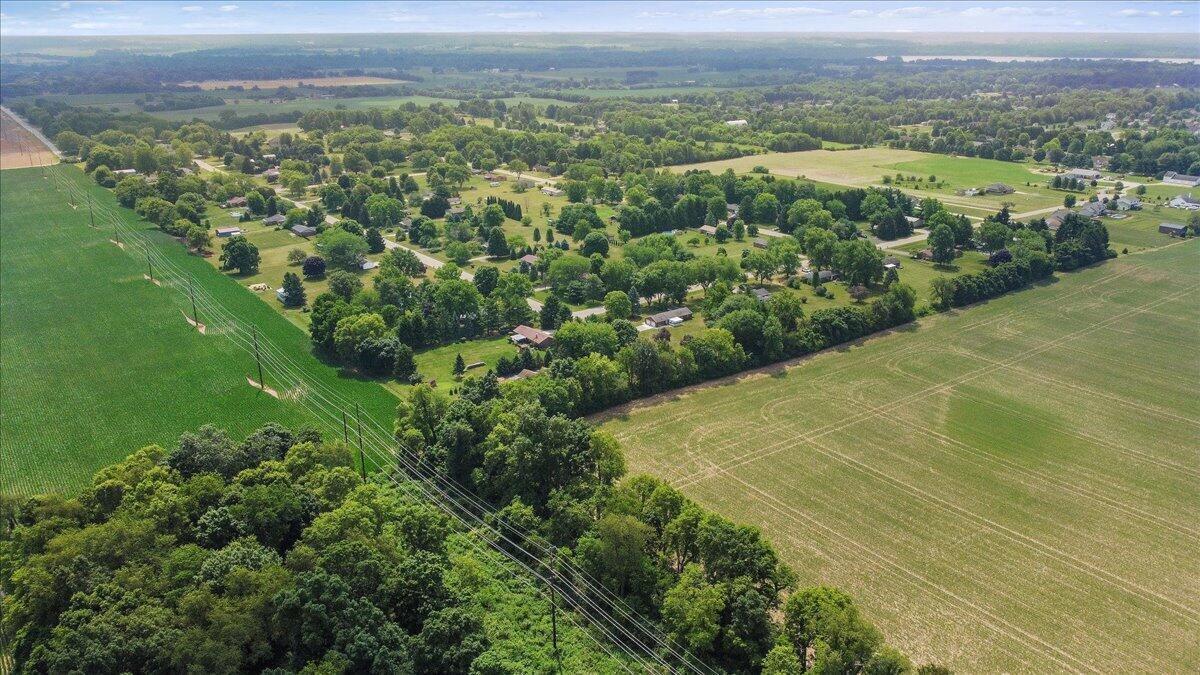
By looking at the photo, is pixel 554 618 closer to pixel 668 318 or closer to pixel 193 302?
pixel 668 318

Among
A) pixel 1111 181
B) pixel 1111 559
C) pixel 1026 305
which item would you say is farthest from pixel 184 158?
pixel 1111 181

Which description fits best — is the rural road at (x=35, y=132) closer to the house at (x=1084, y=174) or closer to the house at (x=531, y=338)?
the house at (x=531, y=338)

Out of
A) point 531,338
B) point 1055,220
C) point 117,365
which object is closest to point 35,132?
point 117,365

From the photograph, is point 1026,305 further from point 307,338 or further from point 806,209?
point 307,338

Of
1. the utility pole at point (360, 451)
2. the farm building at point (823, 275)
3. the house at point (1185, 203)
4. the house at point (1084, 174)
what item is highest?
the house at point (1084, 174)

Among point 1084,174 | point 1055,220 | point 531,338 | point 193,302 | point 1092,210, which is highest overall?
point 1084,174

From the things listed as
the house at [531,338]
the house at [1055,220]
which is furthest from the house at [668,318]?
the house at [1055,220]
